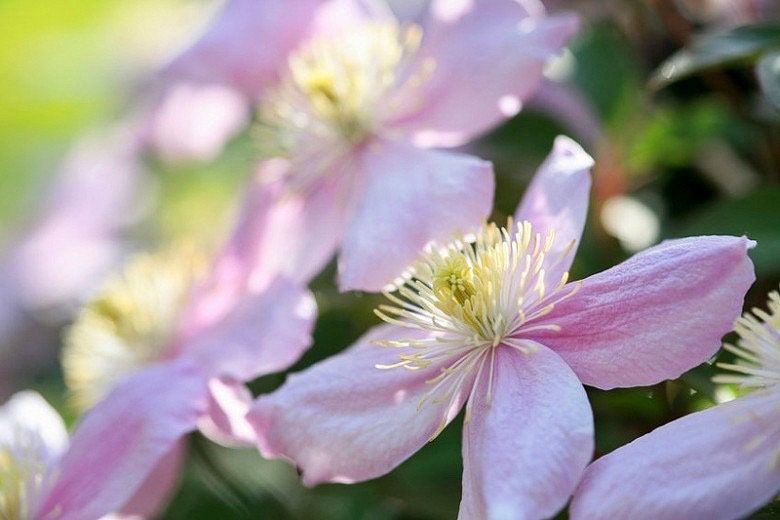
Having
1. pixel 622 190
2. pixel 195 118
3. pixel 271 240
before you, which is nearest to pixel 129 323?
pixel 271 240

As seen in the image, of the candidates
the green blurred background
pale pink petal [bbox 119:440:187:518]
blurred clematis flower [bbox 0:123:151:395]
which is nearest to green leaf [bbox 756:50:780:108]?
the green blurred background

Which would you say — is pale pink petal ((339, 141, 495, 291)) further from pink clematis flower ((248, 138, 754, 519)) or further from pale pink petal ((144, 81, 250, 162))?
pale pink petal ((144, 81, 250, 162))

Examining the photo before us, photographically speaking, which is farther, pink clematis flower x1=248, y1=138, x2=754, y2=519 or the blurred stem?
the blurred stem

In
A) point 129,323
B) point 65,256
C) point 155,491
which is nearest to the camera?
point 155,491

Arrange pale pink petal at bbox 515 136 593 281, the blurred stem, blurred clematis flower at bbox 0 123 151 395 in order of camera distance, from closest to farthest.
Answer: pale pink petal at bbox 515 136 593 281 < the blurred stem < blurred clematis flower at bbox 0 123 151 395

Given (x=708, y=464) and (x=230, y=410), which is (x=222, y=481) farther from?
(x=708, y=464)
